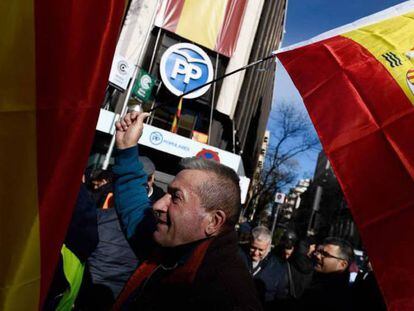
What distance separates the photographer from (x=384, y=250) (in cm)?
181

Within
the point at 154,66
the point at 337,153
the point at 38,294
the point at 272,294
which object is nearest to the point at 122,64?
the point at 154,66

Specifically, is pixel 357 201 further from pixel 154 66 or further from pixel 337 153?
pixel 154 66

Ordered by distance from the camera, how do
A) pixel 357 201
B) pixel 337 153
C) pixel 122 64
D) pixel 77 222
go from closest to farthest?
pixel 77 222
pixel 357 201
pixel 337 153
pixel 122 64

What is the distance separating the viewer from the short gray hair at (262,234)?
500cm

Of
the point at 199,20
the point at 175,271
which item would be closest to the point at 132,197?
the point at 175,271

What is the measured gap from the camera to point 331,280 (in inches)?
158

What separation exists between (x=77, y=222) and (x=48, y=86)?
0.73 meters

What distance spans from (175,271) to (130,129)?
955mm

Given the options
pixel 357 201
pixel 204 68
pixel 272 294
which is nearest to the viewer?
pixel 357 201

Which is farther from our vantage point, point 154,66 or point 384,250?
point 154,66

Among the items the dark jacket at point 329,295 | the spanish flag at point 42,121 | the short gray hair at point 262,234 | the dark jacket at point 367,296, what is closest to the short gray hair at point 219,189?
the spanish flag at point 42,121

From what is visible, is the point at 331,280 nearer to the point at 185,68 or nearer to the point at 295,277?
the point at 295,277

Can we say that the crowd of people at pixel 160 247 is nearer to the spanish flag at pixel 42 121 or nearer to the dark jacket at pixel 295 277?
the spanish flag at pixel 42 121

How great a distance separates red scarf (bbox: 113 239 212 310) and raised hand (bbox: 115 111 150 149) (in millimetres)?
709
